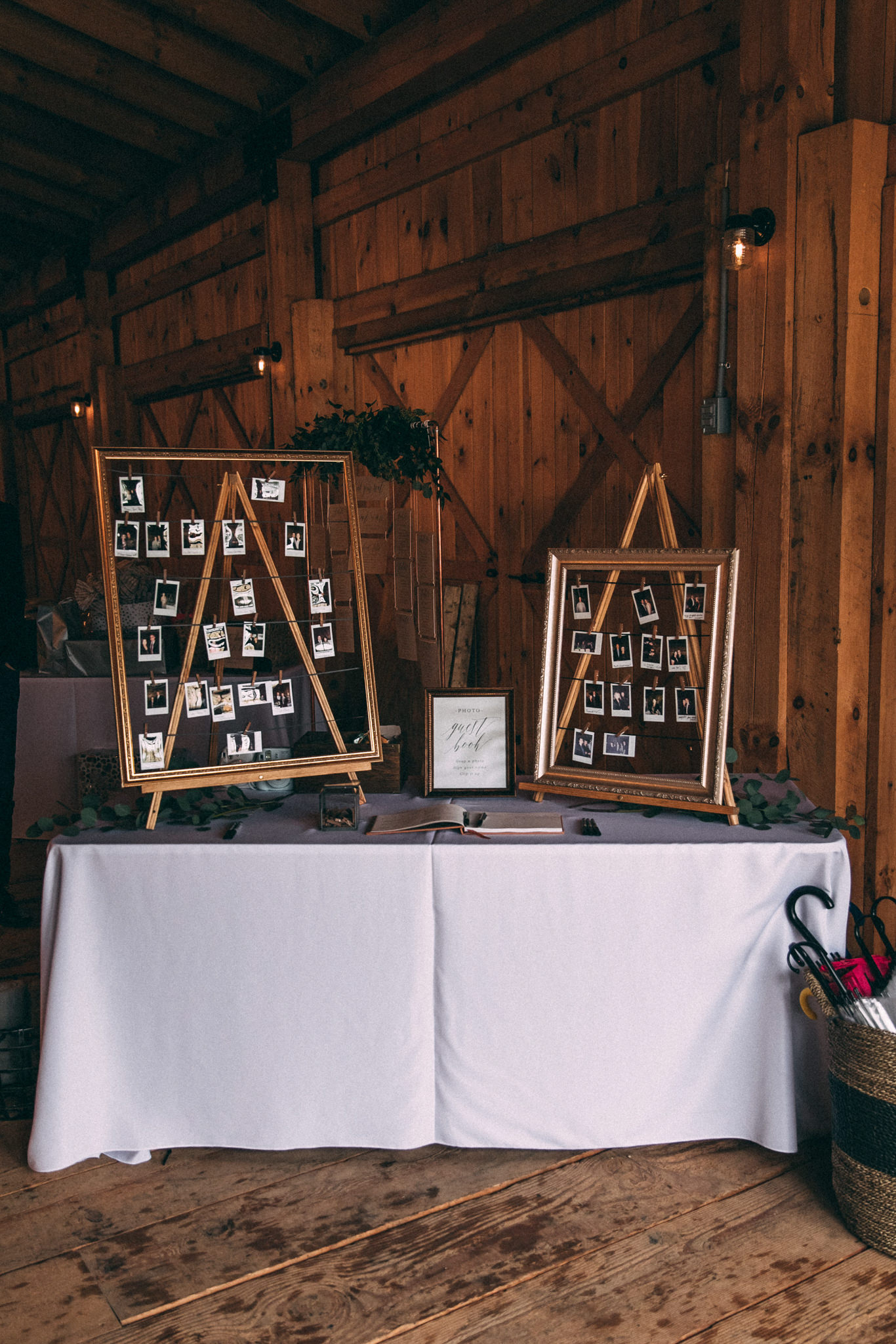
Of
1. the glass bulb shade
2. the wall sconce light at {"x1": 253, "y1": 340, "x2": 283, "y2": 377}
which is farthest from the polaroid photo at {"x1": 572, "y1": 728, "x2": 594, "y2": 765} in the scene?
the wall sconce light at {"x1": 253, "y1": 340, "x2": 283, "y2": 377}

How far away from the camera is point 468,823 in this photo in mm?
2328

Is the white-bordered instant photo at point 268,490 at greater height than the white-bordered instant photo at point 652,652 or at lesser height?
greater

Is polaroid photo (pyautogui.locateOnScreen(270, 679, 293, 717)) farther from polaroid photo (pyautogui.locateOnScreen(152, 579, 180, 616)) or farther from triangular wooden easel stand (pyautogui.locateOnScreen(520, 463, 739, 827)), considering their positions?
triangular wooden easel stand (pyautogui.locateOnScreen(520, 463, 739, 827))

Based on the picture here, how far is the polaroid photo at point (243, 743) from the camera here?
8.01ft

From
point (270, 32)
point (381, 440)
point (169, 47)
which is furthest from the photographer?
point (169, 47)

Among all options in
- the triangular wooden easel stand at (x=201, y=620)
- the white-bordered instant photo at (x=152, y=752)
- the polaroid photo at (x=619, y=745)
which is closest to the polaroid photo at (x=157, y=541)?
the triangular wooden easel stand at (x=201, y=620)

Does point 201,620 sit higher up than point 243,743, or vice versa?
point 201,620

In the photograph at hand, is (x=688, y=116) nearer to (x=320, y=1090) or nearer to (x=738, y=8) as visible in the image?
(x=738, y=8)

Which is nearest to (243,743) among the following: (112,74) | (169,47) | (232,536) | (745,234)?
(232,536)

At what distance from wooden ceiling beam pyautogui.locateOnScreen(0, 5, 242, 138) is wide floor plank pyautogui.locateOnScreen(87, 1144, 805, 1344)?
17.7 feet

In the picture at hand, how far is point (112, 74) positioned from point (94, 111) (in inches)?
21.6

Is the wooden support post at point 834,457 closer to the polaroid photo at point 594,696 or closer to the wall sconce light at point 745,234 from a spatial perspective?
the wall sconce light at point 745,234

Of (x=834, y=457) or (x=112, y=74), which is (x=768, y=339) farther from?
(x=112, y=74)

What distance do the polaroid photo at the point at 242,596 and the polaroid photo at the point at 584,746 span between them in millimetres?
896
